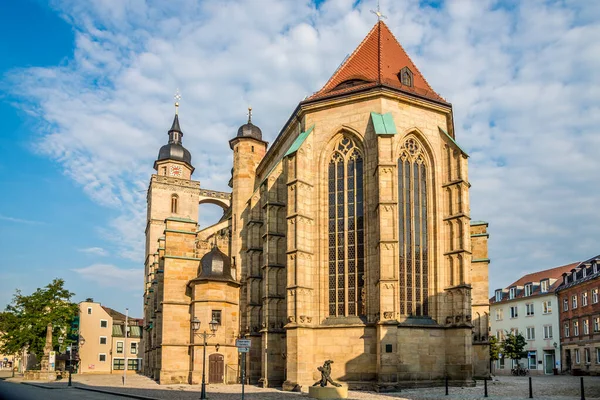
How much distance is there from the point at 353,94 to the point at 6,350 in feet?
137

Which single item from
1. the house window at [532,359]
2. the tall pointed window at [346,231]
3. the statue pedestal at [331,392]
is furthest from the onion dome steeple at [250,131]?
the house window at [532,359]

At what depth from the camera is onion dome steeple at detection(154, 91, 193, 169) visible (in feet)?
242

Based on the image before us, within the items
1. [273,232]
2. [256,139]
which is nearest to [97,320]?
[256,139]

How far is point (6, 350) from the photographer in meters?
53.6

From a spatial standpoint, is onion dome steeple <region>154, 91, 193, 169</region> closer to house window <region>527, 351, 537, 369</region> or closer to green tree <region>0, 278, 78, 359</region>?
green tree <region>0, 278, 78, 359</region>

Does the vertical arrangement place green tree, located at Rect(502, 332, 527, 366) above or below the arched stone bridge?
below

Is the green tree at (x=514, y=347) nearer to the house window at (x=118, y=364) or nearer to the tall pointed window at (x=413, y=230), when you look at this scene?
the tall pointed window at (x=413, y=230)

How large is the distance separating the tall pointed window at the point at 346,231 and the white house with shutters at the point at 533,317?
37643mm

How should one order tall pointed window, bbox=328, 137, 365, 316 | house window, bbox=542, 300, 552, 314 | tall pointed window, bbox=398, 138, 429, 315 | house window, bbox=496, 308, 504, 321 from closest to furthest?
tall pointed window, bbox=398, 138, 429, 315, tall pointed window, bbox=328, 137, 365, 316, house window, bbox=542, 300, 552, 314, house window, bbox=496, 308, 504, 321

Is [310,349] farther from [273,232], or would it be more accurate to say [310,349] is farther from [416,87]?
[416,87]

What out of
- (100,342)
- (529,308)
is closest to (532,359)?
(529,308)

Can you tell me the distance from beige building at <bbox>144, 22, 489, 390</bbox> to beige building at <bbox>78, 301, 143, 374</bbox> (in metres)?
39.2

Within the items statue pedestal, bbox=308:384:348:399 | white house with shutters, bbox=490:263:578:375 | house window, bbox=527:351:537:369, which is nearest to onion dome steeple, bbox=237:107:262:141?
statue pedestal, bbox=308:384:348:399

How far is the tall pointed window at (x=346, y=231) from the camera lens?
92.8 feet
